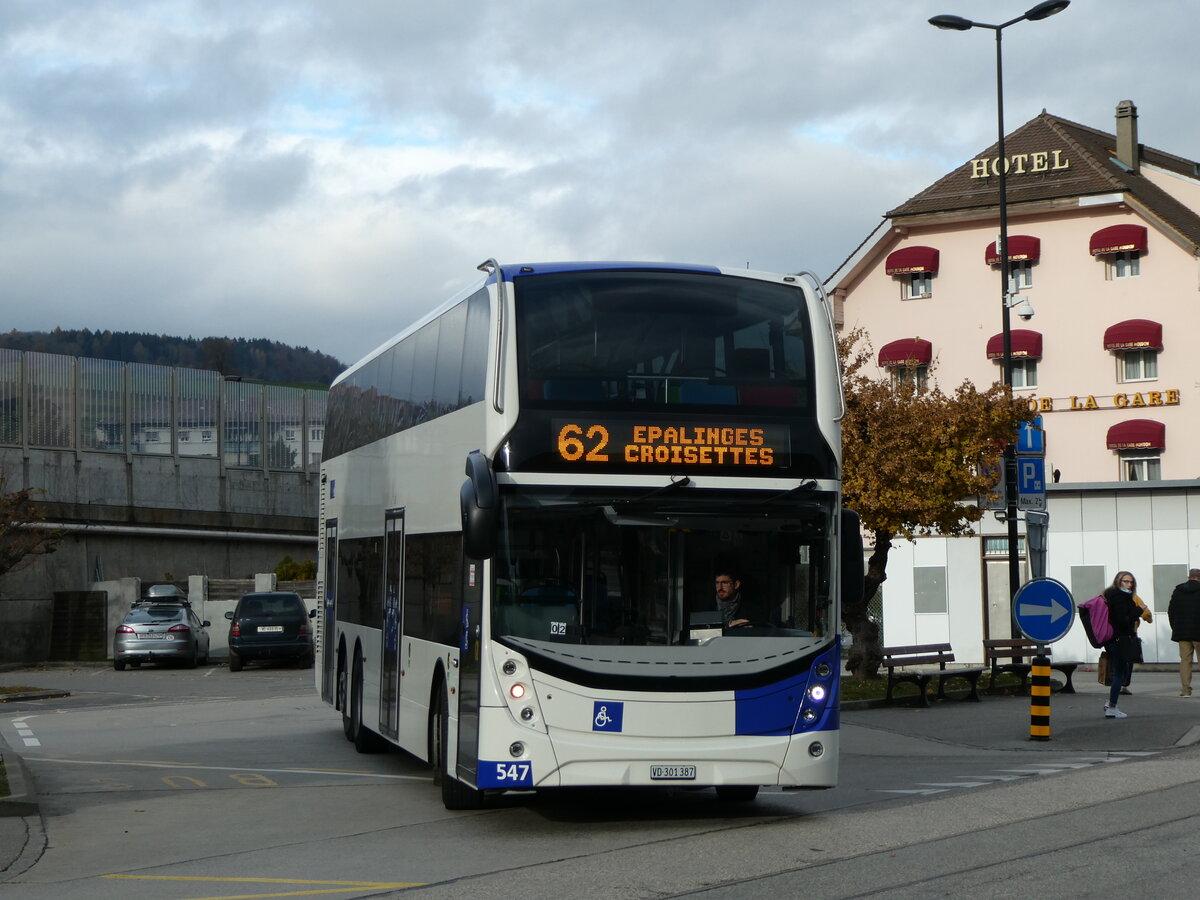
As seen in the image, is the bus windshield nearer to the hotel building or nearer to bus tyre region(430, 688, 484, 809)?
bus tyre region(430, 688, 484, 809)

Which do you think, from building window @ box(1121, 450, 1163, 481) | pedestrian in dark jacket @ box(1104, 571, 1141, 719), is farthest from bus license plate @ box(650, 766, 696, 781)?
building window @ box(1121, 450, 1163, 481)

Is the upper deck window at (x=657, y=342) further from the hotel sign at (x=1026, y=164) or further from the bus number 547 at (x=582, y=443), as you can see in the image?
the hotel sign at (x=1026, y=164)

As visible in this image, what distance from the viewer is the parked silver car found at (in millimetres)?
37781

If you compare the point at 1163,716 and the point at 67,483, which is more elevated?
the point at 67,483

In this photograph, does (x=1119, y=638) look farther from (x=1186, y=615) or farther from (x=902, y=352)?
(x=902, y=352)

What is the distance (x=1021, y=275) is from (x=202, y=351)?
7404 cm

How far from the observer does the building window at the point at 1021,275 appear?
173 feet

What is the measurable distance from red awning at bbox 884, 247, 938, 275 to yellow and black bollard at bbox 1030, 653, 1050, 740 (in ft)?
123

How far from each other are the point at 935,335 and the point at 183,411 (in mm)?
24072

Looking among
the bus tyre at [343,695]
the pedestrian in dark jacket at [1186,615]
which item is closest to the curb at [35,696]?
the bus tyre at [343,695]

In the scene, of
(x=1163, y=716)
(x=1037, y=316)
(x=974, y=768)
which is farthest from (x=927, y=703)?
(x=1037, y=316)

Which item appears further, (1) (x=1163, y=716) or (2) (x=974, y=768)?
(1) (x=1163, y=716)

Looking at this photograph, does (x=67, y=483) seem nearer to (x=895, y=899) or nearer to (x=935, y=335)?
(x=935, y=335)

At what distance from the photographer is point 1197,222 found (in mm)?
53438
